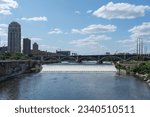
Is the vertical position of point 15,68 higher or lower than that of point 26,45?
lower

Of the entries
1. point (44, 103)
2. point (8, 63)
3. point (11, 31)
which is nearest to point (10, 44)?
point (11, 31)

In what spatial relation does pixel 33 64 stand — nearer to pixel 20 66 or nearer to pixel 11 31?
pixel 20 66

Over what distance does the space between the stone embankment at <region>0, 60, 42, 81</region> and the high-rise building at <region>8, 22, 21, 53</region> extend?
2628 cm

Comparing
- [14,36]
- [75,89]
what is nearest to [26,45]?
[14,36]

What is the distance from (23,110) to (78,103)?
1.66 ft

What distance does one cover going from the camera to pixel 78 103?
3.08 meters

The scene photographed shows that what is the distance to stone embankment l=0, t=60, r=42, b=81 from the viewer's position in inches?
1119

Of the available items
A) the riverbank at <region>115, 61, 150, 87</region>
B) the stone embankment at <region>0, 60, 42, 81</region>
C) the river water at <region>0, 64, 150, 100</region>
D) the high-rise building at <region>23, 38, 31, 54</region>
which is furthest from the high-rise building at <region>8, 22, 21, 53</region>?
the river water at <region>0, 64, 150, 100</region>

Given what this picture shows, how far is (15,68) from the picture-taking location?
3453 cm

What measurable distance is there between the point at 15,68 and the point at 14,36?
36.5m

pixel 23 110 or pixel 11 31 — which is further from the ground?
pixel 11 31

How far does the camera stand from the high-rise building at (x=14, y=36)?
69000mm

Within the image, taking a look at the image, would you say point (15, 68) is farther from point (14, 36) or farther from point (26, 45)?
point (26, 45)

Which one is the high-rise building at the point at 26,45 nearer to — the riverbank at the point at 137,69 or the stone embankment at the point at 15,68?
the stone embankment at the point at 15,68
